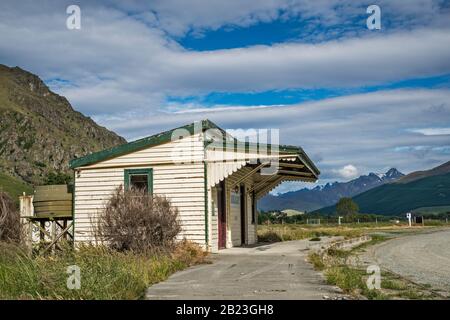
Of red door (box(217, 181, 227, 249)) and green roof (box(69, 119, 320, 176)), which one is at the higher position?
green roof (box(69, 119, 320, 176))

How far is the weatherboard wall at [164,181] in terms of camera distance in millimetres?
19016

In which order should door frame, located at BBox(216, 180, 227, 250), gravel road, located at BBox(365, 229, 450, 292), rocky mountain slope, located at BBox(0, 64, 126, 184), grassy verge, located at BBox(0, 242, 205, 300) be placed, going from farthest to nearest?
rocky mountain slope, located at BBox(0, 64, 126, 184)
door frame, located at BBox(216, 180, 227, 250)
gravel road, located at BBox(365, 229, 450, 292)
grassy verge, located at BBox(0, 242, 205, 300)

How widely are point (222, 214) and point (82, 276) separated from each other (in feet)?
38.4

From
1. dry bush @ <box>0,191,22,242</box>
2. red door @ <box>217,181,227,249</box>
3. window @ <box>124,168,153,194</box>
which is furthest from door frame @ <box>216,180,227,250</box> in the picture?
dry bush @ <box>0,191,22,242</box>

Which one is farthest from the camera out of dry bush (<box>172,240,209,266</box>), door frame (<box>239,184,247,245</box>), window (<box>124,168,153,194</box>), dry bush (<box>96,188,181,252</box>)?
door frame (<box>239,184,247,245</box>)

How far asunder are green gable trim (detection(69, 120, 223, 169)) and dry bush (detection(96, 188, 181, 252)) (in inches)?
154

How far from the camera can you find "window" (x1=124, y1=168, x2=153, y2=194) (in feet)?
64.7

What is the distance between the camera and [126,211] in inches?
607

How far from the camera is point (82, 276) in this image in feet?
31.4

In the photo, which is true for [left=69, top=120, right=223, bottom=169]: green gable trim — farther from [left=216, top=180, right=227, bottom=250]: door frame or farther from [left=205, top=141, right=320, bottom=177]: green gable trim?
[left=216, top=180, right=227, bottom=250]: door frame

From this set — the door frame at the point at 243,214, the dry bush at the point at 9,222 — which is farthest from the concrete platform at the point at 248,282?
the door frame at the point at 243,214

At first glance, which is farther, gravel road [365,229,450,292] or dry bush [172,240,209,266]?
dry bush [172,240,209,266]

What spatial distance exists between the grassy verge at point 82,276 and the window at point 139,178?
6607 millimetres

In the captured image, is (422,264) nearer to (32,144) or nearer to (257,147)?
(257,147)
